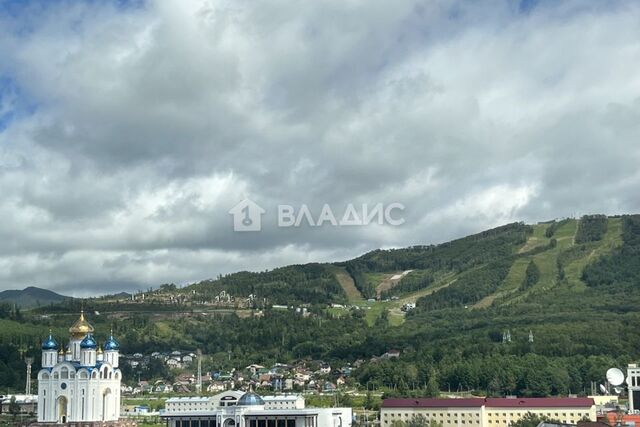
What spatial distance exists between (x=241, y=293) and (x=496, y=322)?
54.4m

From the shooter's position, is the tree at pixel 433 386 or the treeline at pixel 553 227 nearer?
the tree at pixel 433 386

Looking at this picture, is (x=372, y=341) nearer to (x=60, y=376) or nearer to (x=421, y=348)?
(x=421, y=348)

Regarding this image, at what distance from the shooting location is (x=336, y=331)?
12688 centimetres

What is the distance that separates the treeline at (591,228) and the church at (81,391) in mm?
124378

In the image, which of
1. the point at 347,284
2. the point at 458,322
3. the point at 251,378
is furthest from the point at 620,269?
the point at 251,378

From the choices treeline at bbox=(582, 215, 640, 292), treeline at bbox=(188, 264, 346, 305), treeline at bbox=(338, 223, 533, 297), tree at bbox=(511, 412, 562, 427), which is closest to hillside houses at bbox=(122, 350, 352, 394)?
tree at bbox=(511, 412, 562, 427)

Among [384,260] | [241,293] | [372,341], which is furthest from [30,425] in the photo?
[384,260]

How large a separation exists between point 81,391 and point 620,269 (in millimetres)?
105740

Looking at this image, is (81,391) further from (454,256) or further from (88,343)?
(454,256)

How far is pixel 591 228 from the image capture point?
173m

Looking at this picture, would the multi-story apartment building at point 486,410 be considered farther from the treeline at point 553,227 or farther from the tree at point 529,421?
the treeline at point 553,227

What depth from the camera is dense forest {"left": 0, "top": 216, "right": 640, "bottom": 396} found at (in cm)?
8462

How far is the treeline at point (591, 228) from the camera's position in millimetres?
168000

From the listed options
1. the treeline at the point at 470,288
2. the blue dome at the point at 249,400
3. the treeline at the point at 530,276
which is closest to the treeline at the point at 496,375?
the blue dome at the point at 249,400
